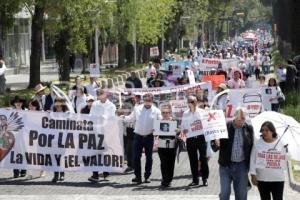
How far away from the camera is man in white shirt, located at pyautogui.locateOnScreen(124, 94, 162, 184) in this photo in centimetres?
1479

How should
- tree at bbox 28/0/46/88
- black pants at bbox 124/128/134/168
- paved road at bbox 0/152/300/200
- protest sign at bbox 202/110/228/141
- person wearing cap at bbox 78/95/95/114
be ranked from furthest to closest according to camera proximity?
tree at bbox 28/0/46/88 < person wearing cap at bbox 78/95/95/114 < black pants at bbox 124/128/134/168 < paved road at bbox 0/152/300/200 < protest sign at bbox 202/110/228/141

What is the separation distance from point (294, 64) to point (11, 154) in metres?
17.2

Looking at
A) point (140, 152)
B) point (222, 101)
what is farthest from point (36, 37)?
point (140, 152)

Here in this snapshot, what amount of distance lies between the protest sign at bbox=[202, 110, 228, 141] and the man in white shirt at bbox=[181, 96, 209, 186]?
0.46 feet

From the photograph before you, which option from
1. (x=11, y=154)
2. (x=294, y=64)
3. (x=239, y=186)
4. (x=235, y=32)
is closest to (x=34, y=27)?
(x=294, y=64)

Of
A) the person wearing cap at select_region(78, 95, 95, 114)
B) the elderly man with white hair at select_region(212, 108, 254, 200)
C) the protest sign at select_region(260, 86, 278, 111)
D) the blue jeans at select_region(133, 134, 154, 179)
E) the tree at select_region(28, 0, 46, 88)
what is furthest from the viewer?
the tree at select_region(28, 0, 46, 88)

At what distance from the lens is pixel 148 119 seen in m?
14.8

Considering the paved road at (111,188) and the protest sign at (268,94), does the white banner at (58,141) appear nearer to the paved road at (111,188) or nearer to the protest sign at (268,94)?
the paved road at (111,188)

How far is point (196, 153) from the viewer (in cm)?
1435

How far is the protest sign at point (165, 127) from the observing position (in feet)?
47.4

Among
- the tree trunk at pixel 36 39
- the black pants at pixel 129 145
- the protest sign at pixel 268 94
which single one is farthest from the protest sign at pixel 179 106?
the tree trunk at pixel 36 39

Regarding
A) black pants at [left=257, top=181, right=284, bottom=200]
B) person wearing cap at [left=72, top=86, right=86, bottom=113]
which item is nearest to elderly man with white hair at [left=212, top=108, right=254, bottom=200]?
black pants at [left=257, top=181, right=284, bottom=200]

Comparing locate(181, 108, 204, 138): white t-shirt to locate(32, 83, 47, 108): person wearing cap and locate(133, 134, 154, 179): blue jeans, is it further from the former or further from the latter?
locate(32, 83, 47, 108): person wearing cap

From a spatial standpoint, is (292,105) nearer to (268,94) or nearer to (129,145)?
(268,94)
